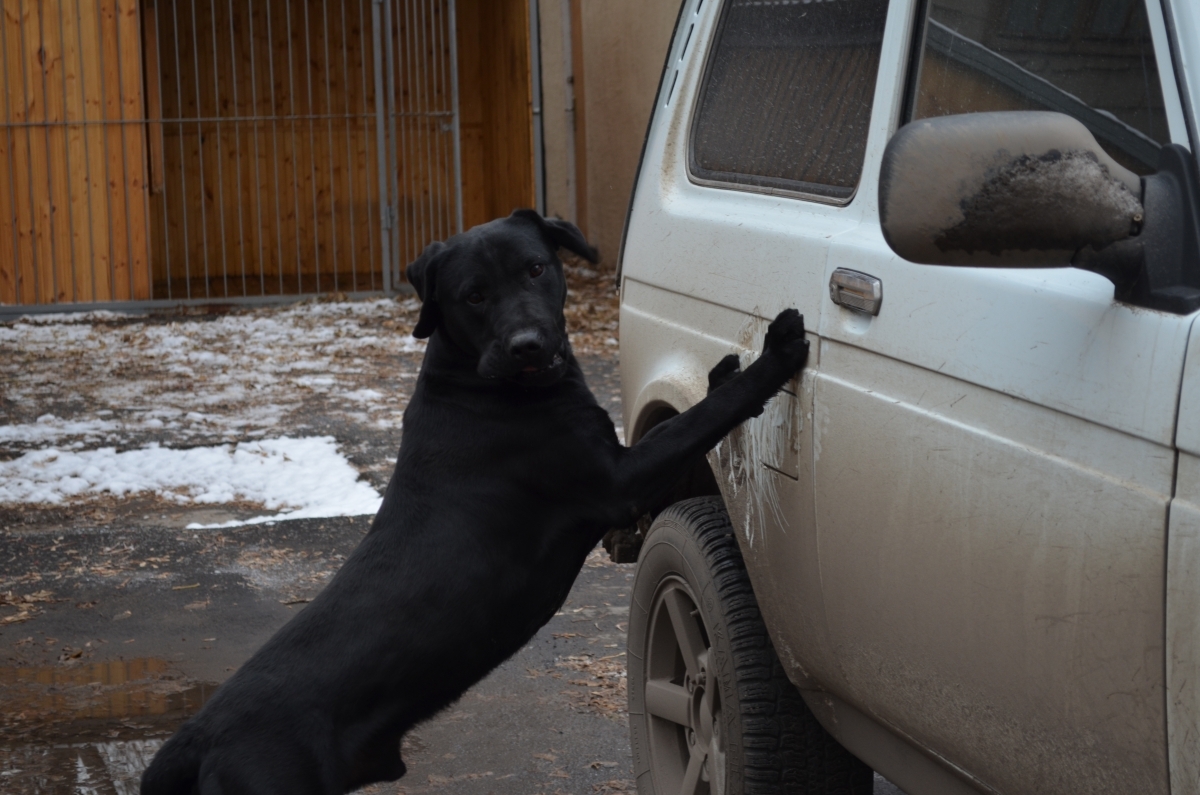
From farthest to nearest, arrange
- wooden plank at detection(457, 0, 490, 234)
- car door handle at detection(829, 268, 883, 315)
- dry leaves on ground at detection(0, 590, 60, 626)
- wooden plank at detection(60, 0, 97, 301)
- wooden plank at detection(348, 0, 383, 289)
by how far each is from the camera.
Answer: wooden plank at detection(457, 0, 490, 234)
wooden plank at detection(348, 0, 383, 289)
wooden plank at detection(60, 0, 97, 301)
dry leaves on ground at detection(0, 590, 60, 626)
car door handle at detection(829, 268, 883, 315)

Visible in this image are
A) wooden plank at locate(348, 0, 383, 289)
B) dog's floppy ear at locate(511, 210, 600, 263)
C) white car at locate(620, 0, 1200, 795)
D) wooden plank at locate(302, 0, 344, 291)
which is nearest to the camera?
white car at locate(620, 0, 1200, 795)

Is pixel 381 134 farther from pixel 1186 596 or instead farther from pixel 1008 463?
pixel 1186 596

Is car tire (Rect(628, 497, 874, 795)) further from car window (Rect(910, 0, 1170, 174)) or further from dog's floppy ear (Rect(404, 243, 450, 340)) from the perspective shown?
car window (Rect(910, 0, 1170, 174))

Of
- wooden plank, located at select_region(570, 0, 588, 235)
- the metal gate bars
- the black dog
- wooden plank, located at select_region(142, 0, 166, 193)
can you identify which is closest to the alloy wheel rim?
the black dog

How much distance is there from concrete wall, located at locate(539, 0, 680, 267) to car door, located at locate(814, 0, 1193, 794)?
11398 millimetres

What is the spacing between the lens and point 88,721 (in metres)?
4.08

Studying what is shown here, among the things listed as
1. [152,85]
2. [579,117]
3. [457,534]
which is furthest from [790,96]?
[152,85]

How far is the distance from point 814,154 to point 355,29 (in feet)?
46.5

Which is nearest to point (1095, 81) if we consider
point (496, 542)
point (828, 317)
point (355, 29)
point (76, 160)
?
point (828, 317)

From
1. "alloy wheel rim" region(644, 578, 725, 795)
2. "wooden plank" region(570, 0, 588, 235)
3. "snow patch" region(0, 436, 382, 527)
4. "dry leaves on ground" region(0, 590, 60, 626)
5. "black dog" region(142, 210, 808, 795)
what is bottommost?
"dry leaves on ground" region(0, 590, 60, 626)

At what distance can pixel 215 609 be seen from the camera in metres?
5.08

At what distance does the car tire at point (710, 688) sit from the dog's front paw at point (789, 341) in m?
0.55

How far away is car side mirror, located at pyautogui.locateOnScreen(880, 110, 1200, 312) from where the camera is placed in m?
1.54

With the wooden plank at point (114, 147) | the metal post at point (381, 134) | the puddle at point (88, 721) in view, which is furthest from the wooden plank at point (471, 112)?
the puddle at point (88, 721)
